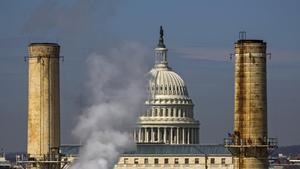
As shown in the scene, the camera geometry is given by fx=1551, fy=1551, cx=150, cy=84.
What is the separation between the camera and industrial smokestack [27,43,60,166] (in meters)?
119

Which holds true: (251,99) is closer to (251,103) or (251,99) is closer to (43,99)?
(251,103)

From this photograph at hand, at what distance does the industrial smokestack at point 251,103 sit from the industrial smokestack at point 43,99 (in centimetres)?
1708

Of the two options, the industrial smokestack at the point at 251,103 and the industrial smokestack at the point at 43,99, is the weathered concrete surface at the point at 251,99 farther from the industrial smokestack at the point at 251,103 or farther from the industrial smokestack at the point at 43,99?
the industrial smokestack at the point at 43,99

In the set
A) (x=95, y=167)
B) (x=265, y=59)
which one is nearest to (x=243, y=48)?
(x=265, y=59)

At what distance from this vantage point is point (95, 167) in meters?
103

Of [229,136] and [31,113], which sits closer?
[229,136]

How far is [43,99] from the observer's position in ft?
392

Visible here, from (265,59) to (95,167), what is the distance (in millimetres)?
15034

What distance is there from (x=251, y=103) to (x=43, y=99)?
1882cm

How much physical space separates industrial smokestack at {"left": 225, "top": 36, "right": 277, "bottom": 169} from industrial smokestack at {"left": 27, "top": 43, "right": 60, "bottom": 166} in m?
17.1

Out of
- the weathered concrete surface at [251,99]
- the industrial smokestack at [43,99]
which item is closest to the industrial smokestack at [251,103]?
the weathered concrete surface at [251,99]

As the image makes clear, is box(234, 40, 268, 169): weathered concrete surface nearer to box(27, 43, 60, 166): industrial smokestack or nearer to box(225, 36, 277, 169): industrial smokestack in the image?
box(225, 36, 277, 169): industrial smokestack

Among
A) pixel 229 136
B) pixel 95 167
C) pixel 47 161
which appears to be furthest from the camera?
pixel 47 161

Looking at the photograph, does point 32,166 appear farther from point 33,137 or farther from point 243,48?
point 243,48
